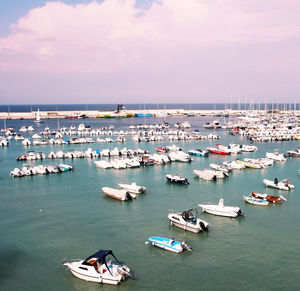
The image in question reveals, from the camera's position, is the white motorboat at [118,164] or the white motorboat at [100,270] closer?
the white motorboat at [100,270]

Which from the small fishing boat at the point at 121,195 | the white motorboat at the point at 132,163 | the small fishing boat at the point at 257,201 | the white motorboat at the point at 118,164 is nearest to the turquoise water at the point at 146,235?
the small fishing boat at the point at 121,195

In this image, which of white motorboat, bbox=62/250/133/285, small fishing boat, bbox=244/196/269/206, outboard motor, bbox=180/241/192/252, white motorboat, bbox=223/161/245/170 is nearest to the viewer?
white motorboat, bbox=62/250/133/285

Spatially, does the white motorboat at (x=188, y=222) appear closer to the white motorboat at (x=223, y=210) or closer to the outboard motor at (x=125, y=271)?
the white motorboat at (x=223, y=210)

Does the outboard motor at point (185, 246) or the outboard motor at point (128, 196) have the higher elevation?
the outboard motor at point (128, 196)

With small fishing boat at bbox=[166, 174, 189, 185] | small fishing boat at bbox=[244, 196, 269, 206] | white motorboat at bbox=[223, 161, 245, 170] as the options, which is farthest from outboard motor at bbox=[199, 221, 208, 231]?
white motorboat at bbox=[223, 161, 245, 170]

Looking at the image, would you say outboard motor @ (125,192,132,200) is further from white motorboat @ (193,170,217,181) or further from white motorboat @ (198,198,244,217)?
white motorboat @ (193,170,217,181)

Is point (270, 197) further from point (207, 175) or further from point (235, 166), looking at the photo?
point (235, 166)
